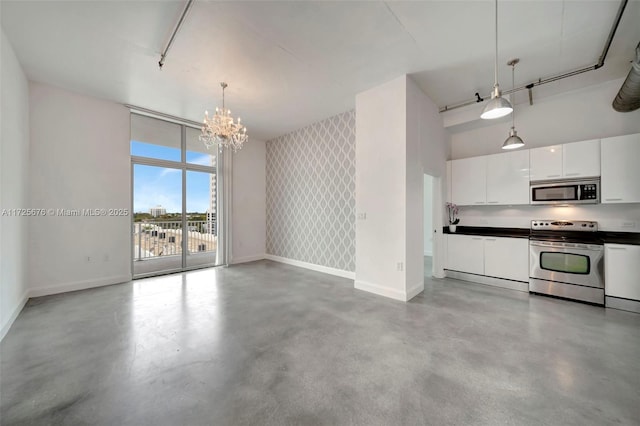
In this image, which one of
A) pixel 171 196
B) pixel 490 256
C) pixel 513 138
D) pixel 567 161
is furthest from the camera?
pixel 171 196

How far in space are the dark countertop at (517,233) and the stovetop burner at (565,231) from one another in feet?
0.35

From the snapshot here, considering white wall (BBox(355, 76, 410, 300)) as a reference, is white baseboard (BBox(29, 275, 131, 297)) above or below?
below

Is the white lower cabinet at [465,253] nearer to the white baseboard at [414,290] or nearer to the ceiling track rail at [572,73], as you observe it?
the white baseboard at [414,290]

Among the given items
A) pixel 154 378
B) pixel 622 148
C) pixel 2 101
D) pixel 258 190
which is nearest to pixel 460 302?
pixel 622 148

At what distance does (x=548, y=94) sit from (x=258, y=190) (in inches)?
249

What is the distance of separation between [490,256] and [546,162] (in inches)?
69.5

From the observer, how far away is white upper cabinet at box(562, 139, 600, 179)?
350 centimetres

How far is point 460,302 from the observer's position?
11.2ft

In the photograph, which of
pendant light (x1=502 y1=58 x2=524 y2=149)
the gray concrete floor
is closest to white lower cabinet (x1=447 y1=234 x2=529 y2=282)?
the gray concrete floor

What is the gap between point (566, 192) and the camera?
373cm

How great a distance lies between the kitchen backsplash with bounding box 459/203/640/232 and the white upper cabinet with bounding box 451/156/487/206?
385 mm

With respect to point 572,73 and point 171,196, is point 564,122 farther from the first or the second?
point 171,196

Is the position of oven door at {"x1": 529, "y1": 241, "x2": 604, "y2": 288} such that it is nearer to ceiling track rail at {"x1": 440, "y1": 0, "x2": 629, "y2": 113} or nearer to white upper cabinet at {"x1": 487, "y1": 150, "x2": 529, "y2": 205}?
white upper cabinet at {"x1": 487, "y1": 150, "x2": 529, "y2": 205}

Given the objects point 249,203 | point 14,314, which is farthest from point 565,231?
point 14,314
